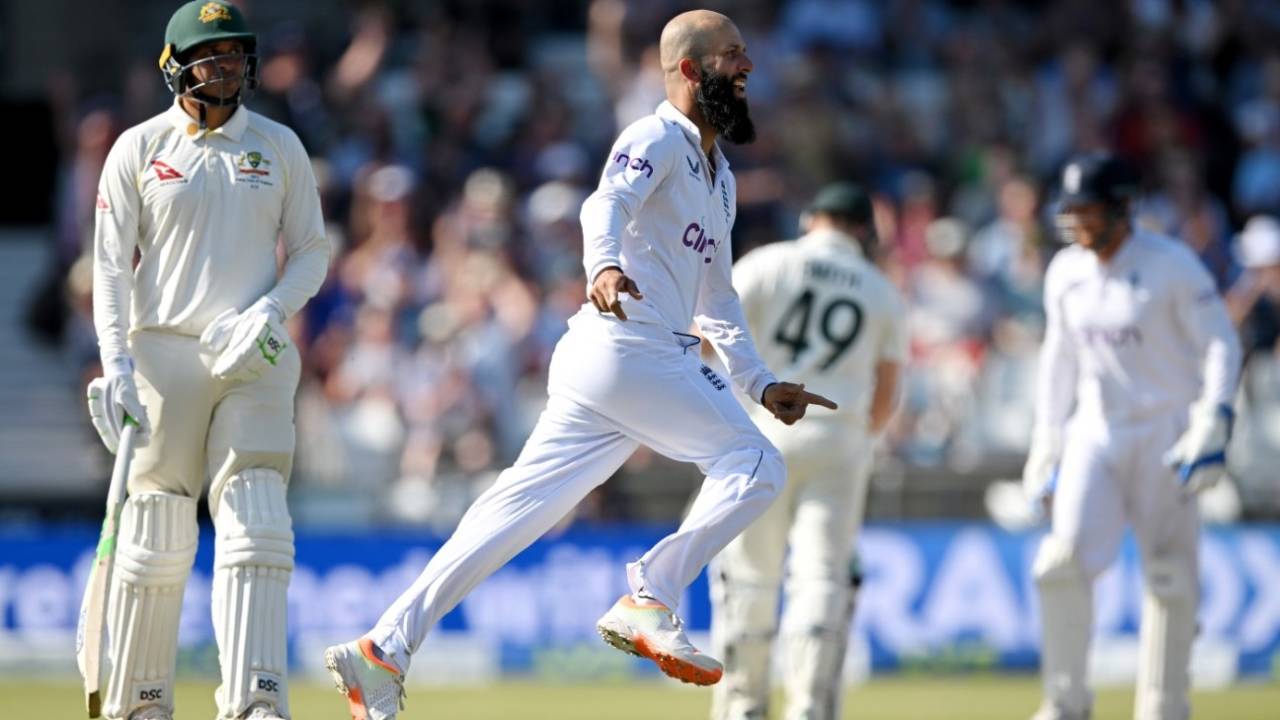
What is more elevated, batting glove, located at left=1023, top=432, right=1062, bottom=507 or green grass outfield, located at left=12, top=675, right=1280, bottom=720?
batting glove, located at left=1023, top=432, right=1062, bottom=507

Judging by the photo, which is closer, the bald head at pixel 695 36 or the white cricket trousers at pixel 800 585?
the bald head at pixel 695 36

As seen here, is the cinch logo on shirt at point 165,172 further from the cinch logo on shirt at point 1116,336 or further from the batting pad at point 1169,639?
the batting pad at point 1169,639

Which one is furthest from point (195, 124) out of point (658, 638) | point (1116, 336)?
point (1116, 336)

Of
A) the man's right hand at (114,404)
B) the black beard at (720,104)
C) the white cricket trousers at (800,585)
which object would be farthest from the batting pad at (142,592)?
the white cricket trousers at (800,585)

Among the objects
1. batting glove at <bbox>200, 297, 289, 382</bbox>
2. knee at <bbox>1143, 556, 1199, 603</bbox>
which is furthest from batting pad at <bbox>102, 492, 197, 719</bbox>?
knee at <bbox>1143, 556, 1199, 603</bbox>

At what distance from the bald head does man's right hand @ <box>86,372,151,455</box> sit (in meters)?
2.23

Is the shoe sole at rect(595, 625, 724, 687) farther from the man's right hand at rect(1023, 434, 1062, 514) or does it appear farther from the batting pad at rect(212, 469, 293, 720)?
the man's right hand at rect(1023, 434, 1062, 514)

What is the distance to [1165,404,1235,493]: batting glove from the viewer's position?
914 centimetres

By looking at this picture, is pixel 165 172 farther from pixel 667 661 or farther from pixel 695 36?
pixel 667 661

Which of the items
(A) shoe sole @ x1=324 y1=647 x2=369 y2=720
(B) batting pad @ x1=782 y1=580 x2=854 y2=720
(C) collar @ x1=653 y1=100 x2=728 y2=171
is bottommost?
(A) shoe sole @ x1=324 y1=647 x2=369 y2=720

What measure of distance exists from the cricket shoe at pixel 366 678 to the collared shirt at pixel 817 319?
119 inches

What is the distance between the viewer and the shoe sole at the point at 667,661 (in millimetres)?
7090

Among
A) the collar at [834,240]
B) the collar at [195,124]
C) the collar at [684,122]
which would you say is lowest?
the collar at [684,122]

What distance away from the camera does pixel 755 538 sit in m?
9.60
